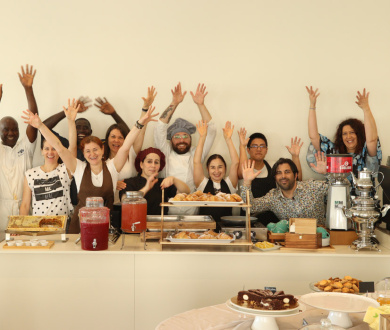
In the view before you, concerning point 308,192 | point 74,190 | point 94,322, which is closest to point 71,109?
point 74,190

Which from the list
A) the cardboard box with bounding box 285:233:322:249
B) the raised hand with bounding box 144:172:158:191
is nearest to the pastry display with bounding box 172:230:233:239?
the cardboard box with bounding box 285:233:322:249

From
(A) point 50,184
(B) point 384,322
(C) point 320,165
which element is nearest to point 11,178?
(A) point 50,184

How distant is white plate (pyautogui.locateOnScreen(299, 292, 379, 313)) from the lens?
2396 millimetres

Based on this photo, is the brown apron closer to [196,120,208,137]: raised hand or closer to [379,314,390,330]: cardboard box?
[196,120,208,137]: raised hand

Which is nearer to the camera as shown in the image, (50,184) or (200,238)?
(200,238)

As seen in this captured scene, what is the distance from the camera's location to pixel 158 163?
4977 millimetres

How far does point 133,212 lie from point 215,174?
1.32 m

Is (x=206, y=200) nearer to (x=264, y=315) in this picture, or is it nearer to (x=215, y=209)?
(x=215, y=209)

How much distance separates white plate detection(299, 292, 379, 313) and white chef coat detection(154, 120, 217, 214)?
2.76 m

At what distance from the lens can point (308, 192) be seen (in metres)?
4.66

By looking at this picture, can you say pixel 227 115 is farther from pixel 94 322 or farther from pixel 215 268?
pixel 94 322

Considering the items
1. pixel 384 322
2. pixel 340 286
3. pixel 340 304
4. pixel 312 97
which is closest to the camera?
pixel 384 322

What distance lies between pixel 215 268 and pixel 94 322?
967 mm

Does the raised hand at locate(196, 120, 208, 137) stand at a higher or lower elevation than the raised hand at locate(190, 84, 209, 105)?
lower
